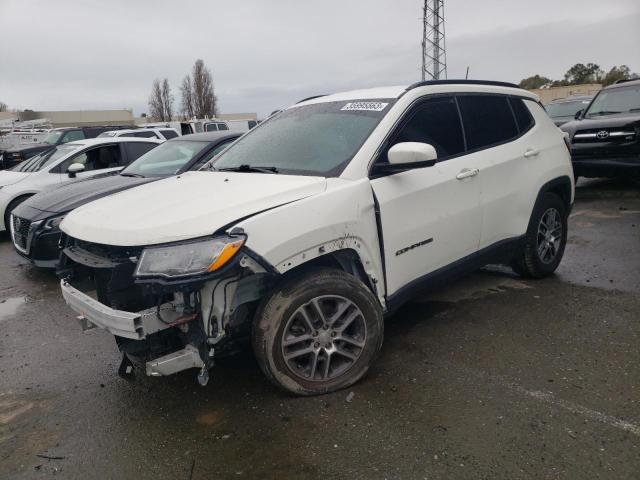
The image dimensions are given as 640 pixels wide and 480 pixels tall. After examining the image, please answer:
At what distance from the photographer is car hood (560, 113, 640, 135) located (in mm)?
8674

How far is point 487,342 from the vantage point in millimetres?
3695

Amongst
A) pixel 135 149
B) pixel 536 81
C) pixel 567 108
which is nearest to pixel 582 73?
pixel 536 81

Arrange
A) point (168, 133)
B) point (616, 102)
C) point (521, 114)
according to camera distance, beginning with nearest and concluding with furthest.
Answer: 1. point (521, 114)
2. point (616, 102)
3. point (168, 133)

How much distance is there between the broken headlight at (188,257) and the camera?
250 centimetres

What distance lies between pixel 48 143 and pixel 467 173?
16797mm

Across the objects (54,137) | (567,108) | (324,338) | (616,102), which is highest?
(54,137)

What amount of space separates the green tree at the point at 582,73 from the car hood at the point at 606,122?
2473 inches

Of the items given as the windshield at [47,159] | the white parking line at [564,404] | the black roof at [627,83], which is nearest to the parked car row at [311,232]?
the white parking line at [564,404]

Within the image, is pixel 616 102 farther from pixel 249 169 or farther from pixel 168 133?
pixel 168 133

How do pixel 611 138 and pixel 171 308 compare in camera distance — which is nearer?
pixel 171 308

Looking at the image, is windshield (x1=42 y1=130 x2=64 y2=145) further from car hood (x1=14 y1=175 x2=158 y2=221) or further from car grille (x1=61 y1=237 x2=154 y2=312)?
car grille (x1=61 y1=237 x2=154 y2=312)

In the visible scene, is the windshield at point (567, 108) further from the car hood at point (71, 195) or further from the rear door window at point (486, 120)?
the car hood at point (71, 195)

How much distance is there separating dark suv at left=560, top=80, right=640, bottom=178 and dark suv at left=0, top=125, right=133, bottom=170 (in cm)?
1118

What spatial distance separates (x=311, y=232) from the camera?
282 centimetres
